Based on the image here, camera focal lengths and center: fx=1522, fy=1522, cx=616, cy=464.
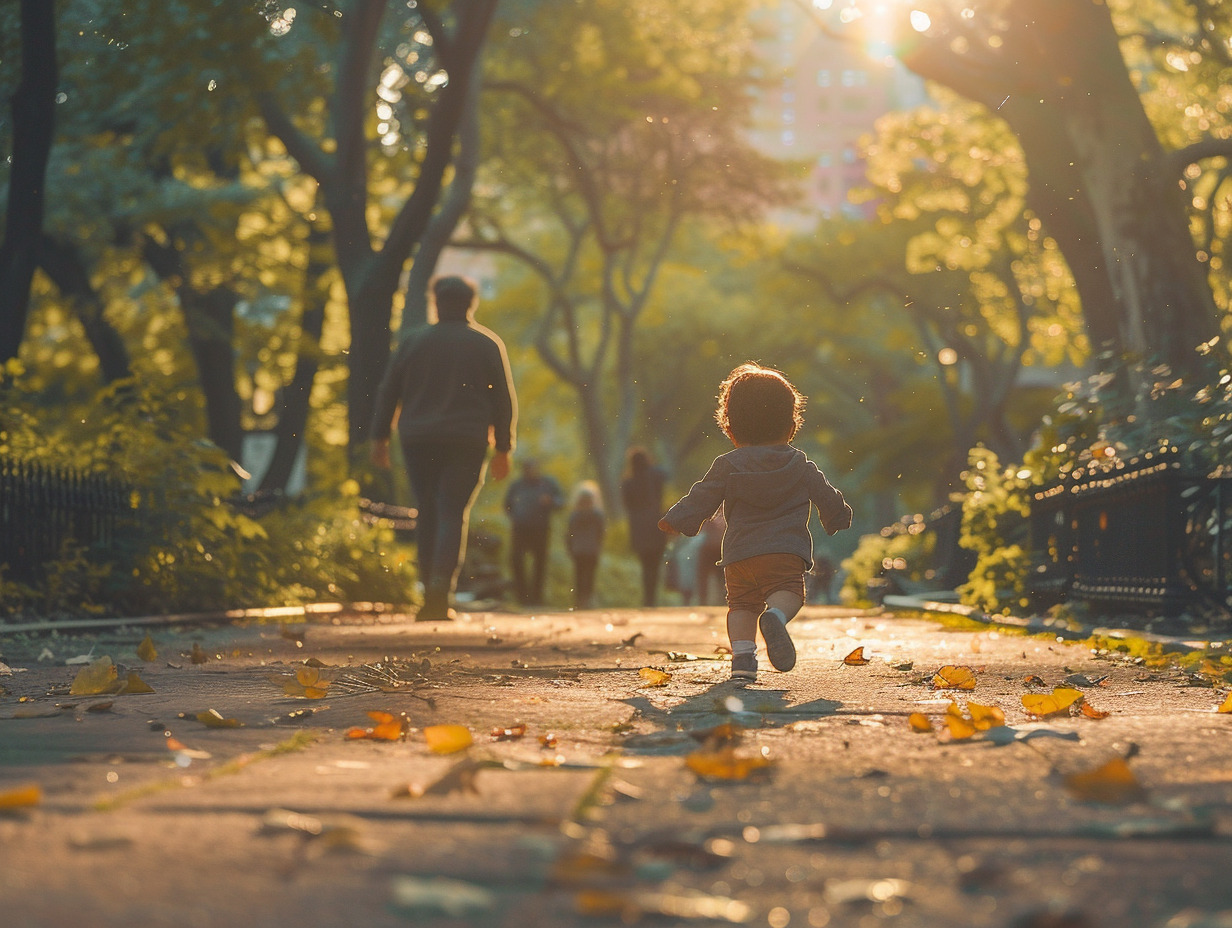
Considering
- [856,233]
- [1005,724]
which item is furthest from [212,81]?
[856,233]

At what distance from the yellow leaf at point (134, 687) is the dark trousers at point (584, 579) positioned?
12256 millimetres

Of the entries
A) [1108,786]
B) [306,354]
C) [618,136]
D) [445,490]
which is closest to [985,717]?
[1108,786]

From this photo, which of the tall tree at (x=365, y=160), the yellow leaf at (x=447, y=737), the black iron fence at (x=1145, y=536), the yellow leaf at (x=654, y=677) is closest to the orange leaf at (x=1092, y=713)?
the yellow leaf at (x=654, y=677)

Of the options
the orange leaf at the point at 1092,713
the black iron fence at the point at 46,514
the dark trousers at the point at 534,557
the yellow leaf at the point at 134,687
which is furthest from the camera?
the dark trousers at the point at 534,557

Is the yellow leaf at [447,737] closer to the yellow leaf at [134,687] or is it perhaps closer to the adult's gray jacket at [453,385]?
the yellow leaf at [134,687]

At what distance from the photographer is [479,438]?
31.7ft

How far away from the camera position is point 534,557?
1802 cm

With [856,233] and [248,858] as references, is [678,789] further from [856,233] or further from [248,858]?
[856,233]

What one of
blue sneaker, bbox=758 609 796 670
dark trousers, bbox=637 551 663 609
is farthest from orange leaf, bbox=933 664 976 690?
dark trousers, bbox=637 551 663 609

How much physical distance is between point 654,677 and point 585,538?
11690mm

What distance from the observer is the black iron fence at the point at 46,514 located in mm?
8688

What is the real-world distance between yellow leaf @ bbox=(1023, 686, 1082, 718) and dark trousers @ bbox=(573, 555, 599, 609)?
1306 cm

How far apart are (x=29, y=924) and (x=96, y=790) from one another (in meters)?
1.04

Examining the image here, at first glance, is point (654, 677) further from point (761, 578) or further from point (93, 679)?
point (93, 679)
